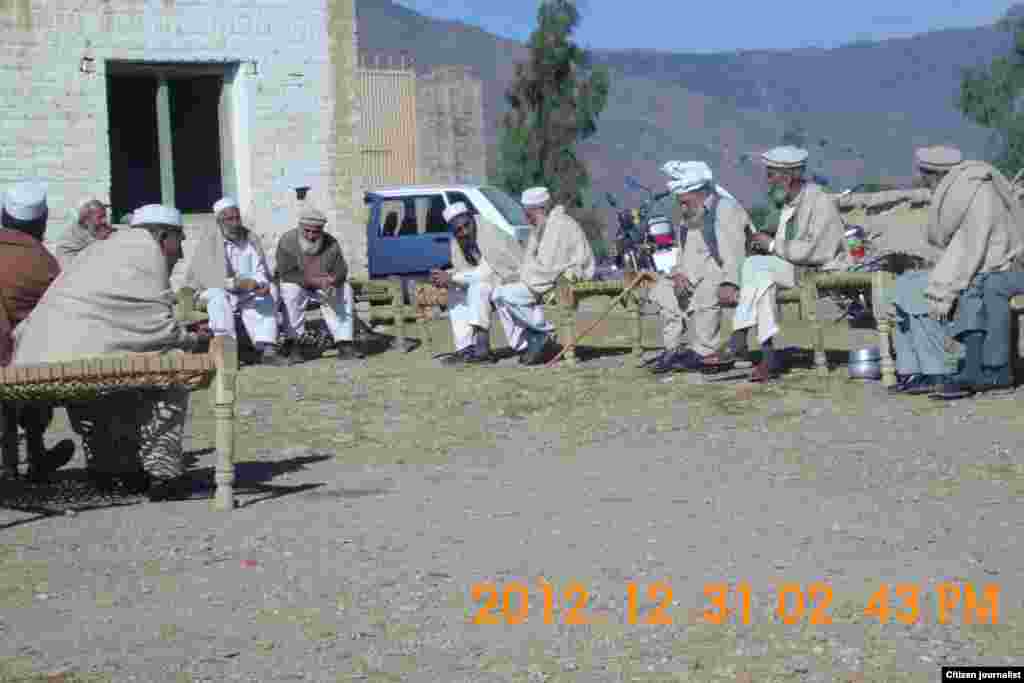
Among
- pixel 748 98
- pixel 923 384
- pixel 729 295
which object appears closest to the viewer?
pixel 923 384

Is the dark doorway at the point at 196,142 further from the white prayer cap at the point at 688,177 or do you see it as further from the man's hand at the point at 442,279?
the white prayer cap at the point at 688,177

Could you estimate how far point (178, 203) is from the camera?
1680 cm

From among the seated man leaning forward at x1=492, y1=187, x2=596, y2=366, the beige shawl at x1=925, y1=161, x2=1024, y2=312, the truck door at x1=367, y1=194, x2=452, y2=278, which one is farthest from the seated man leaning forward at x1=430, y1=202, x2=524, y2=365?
the truck door at x1=367, y1=194, x2=452, y2=278

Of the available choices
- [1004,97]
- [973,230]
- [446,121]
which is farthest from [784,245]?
[446,121]

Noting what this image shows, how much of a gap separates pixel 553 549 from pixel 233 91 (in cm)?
1085

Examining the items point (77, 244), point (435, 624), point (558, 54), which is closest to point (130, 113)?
point (77, 244)

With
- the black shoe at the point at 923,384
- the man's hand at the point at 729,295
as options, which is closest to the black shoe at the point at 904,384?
the black shoe at the point at 923,384

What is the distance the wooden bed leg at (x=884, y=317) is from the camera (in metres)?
10.6

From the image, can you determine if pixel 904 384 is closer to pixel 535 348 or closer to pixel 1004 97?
pixel 535 348

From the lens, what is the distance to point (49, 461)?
873 centimetres

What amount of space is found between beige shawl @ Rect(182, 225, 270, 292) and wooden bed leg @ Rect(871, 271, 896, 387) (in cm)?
583

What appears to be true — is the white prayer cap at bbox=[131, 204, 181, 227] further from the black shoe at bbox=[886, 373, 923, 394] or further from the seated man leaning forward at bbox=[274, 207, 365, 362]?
the seated man leaning forward at bbox=[274, 207, 365, 362]

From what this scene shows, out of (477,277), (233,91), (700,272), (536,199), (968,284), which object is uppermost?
(233,91)

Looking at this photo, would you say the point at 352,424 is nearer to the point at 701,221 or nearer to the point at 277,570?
the point at 701,221
